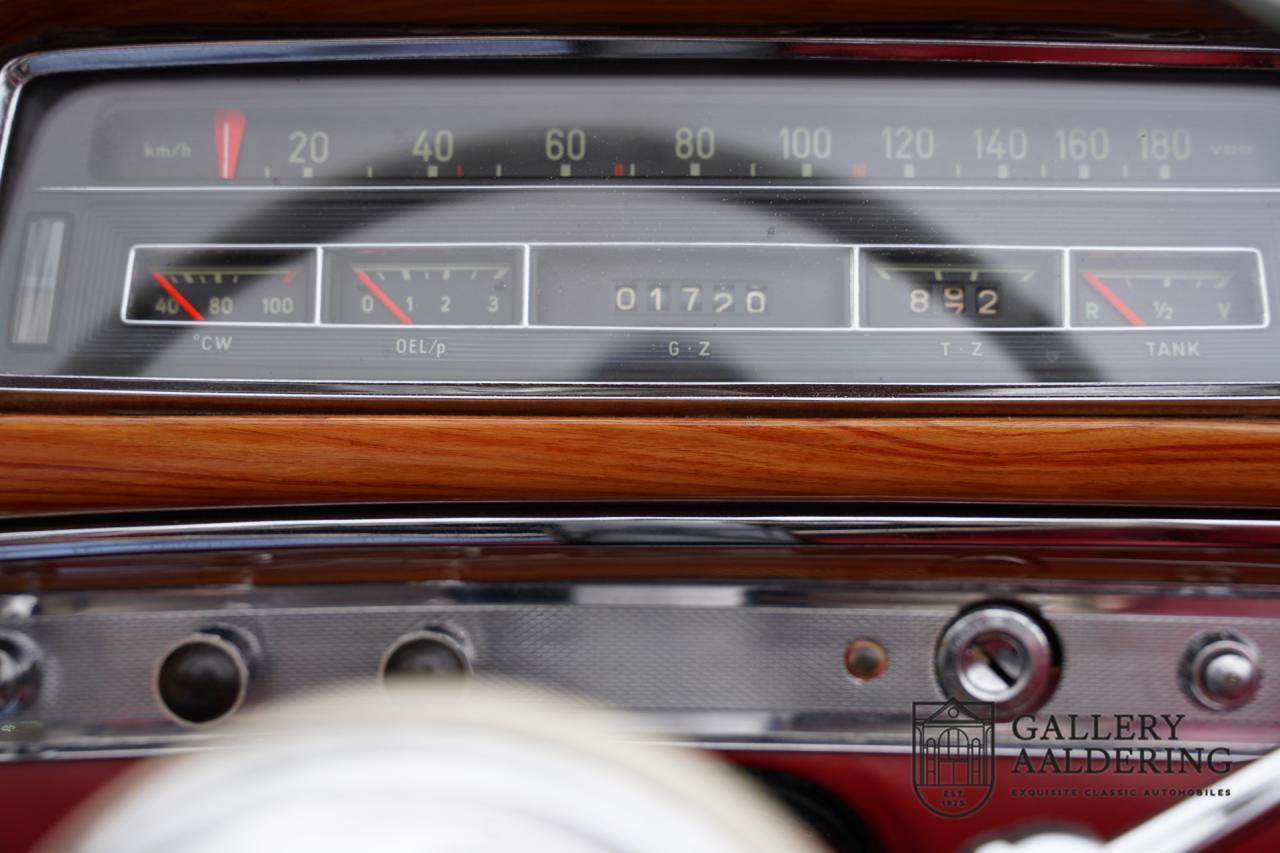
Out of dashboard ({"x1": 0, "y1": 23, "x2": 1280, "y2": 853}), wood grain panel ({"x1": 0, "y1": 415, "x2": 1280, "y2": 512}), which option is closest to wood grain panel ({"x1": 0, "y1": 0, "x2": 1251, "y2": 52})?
dashboard ({"x1": 0, "y1": 23, "x2": 1280, "y2": 853})

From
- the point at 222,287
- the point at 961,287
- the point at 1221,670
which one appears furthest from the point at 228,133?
the point at 1221,670

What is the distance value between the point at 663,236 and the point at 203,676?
1.28ft

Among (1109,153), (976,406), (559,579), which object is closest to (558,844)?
(559,579)

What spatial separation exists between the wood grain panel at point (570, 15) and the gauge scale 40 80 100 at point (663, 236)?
1.1 inches

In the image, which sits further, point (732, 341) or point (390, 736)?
point (732, 341)

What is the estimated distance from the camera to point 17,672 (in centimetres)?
60

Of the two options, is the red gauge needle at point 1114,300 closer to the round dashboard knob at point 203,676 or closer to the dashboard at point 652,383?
the dashboard at point 652,383

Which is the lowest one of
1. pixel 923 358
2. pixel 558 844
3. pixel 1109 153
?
pixel 558 844

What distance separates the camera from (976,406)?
56 centimetres

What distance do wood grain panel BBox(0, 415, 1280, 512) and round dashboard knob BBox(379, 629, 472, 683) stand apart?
9 centimetres

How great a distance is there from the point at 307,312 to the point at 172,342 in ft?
0.27

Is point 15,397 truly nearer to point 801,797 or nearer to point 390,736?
point 390,736

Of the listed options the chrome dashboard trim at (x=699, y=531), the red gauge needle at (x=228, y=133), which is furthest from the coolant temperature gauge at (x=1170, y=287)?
the red gauge needle at (x=228, y=133)

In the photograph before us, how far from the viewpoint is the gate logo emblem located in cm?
60
